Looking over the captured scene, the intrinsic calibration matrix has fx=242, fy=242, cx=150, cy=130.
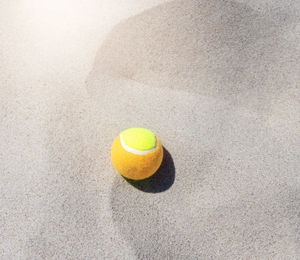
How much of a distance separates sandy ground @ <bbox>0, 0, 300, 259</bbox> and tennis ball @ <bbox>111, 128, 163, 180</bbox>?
17 cm

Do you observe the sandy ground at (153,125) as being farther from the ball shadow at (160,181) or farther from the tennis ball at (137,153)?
the tennis ball at (137,153)

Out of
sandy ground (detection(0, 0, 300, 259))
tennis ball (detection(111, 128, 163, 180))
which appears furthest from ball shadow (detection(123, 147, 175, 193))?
tennis ball (detection(111, 128, 163, 180))

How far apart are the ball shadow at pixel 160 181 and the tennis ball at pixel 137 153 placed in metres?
0.13

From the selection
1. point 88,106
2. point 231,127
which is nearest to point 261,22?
point 231,127

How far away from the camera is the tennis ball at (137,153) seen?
1.00 m

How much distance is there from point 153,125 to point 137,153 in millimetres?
291

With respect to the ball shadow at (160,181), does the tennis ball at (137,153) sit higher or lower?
higher

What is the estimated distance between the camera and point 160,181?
46.8 inches

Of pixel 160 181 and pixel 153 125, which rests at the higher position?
pixel 153 125

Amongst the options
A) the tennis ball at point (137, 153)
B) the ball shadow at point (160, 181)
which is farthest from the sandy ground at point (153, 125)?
the tennis ball at point (137, 153)

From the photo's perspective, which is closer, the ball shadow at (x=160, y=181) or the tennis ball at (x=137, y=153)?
the tennis ball at (x=137, y=153)

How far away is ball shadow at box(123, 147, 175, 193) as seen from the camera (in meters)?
1.18

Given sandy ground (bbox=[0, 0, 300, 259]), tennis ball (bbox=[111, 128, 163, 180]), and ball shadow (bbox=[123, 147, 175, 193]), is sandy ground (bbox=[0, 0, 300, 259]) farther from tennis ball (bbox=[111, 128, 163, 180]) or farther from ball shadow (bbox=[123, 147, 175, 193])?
tennis ball (bbox=[111, 128, 163, 180])

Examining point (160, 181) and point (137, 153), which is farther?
point (160, 181)
